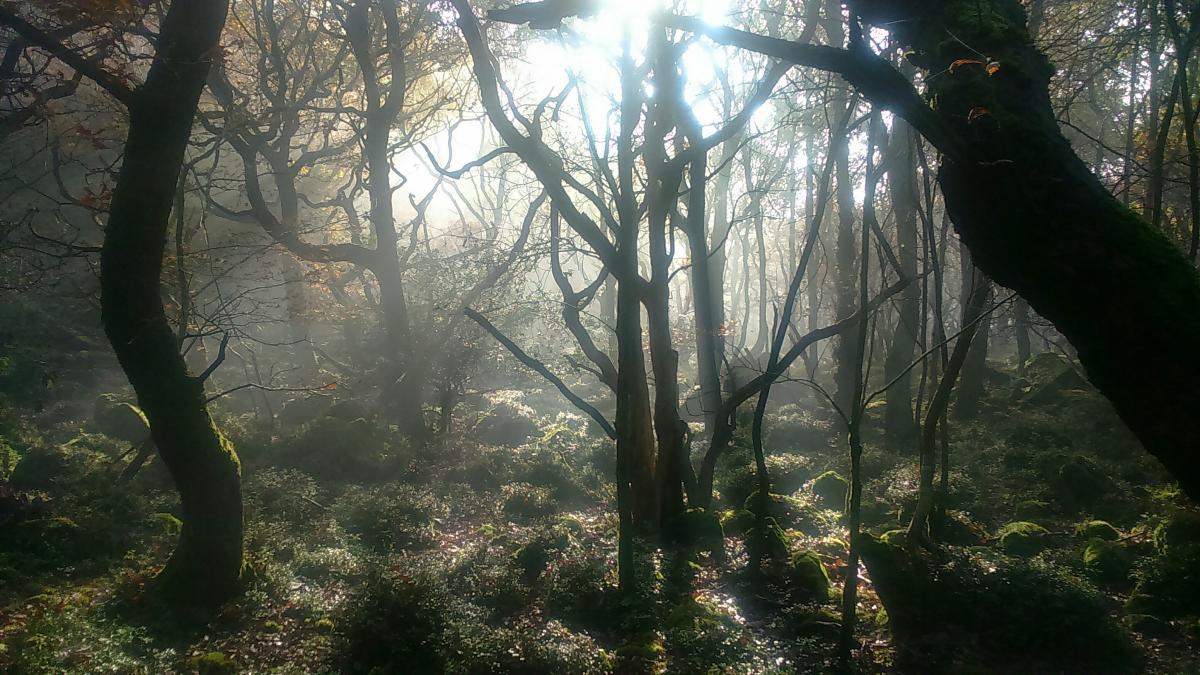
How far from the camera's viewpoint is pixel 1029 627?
573cm

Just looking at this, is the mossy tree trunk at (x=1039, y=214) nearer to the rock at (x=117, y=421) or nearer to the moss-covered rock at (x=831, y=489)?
the moss-covered rock at (x=831, y=489)

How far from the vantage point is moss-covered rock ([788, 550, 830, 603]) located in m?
7.09

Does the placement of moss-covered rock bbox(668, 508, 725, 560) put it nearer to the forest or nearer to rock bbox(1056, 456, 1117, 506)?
the forest

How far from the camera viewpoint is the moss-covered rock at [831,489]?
35.7ft

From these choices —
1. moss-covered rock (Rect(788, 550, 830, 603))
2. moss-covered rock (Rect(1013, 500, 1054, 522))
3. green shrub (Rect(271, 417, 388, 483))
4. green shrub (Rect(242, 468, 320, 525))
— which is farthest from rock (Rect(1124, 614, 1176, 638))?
green shrub (Rect(271, 417, 388, 483))

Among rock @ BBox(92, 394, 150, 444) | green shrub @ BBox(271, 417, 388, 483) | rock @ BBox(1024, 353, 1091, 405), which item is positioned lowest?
green shrub @ BBox(271, 417, 388, 483)

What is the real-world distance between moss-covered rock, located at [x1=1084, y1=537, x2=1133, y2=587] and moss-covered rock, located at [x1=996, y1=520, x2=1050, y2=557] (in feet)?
1.87

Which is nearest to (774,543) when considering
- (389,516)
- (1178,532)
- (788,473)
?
(1178,532)

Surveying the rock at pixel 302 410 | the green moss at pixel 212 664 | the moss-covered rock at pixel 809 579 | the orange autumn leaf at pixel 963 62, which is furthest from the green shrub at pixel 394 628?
the rock at pixel 302 410

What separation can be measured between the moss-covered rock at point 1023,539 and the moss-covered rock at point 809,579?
2.36 m

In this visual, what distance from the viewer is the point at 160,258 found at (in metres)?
6.17

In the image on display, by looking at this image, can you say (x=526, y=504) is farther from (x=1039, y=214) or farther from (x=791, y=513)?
(x=1039, y=214)

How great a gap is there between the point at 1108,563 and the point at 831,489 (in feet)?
14.4

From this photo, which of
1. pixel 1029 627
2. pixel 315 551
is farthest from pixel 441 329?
pixel 1029 627
